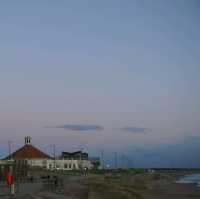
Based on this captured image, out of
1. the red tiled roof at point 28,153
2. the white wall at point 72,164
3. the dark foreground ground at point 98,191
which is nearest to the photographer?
the dark foreground ground at point 98,191

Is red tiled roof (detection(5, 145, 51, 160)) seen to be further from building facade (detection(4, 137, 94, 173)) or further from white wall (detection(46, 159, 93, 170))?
white wall (detection(46, 159, 93, 170))

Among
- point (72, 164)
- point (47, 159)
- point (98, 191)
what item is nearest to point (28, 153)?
point (47, 159)

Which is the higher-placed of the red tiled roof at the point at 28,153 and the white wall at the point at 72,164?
the red tiled roof at the point at 28,153

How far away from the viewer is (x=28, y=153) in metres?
138

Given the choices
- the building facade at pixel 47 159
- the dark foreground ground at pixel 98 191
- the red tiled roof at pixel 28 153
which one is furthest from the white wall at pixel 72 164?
the dark foreground ground at pixel 98 191

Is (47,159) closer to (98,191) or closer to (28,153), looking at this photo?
(28,153)

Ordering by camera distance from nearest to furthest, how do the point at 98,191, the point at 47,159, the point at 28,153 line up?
the point at 98,191 < the point at 28,153 < the point at 47,159

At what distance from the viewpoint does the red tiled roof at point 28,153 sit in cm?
13750

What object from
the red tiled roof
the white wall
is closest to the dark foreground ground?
the red tiled roof

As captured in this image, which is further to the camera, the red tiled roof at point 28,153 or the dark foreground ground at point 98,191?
the red tiled roof at point 28,153

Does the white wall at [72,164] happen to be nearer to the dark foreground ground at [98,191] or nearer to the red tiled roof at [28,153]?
the red tiled roof at [28,153]

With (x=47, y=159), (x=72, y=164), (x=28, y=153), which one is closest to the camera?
(x=28, y=153)

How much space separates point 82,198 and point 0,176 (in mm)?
34327

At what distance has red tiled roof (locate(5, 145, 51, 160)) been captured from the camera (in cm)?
13750
